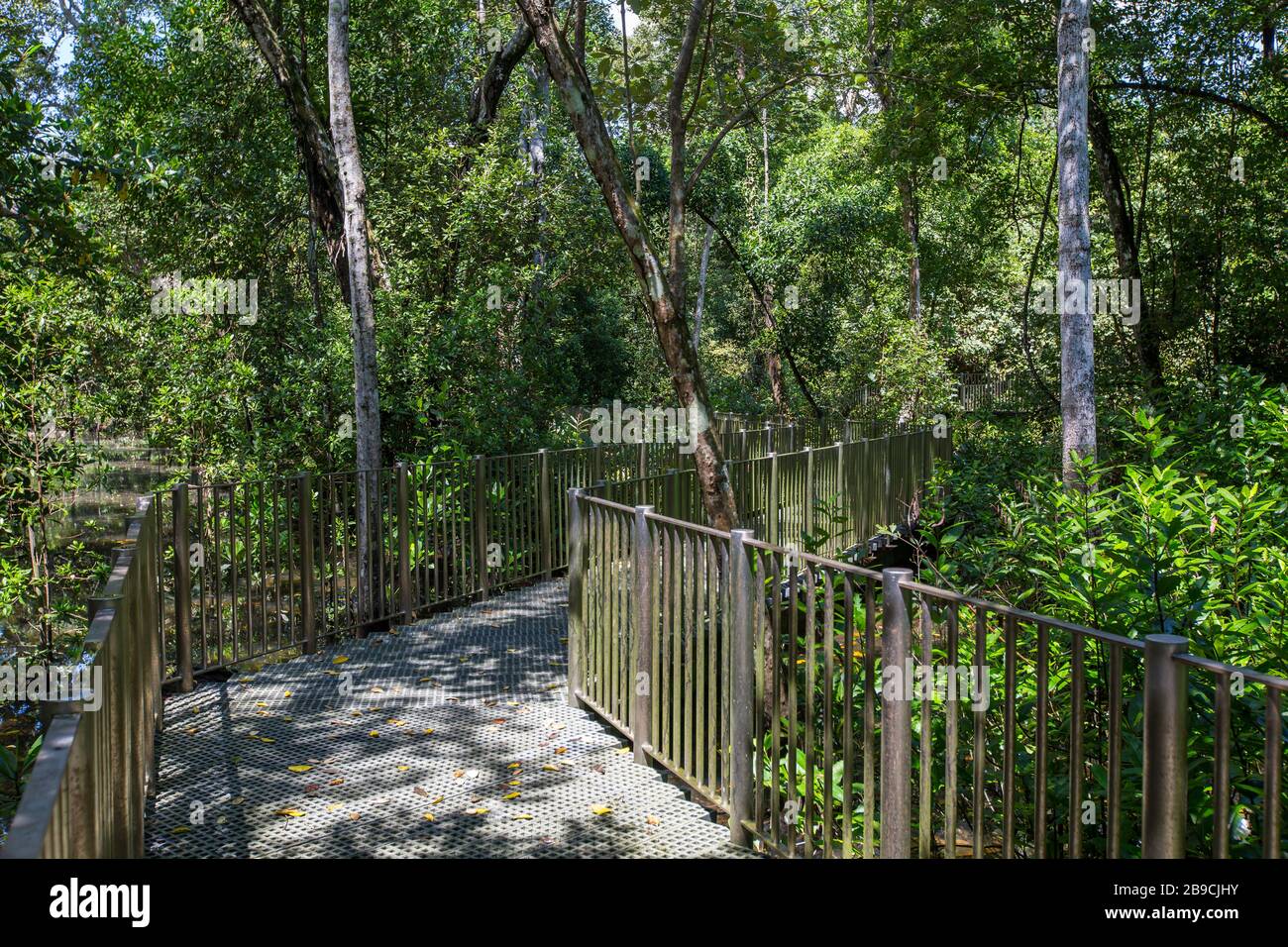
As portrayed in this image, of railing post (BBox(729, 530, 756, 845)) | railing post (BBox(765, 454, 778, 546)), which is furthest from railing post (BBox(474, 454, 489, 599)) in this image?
railing post (BBox(729, 530, 756, 845))

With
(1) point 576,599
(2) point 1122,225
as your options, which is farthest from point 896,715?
(2) point 1122,225

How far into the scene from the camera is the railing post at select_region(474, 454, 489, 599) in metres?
9.57

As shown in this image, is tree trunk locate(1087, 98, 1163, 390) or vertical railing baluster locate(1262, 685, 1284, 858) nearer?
vertical railing baluster locate(1262, 685, 1284, 858)

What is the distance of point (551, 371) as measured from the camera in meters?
18.6

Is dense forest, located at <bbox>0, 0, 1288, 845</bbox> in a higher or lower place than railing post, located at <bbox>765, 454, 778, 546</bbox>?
higher

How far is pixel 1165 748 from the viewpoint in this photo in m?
2.54

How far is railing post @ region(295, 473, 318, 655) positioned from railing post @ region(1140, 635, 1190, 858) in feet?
20.9

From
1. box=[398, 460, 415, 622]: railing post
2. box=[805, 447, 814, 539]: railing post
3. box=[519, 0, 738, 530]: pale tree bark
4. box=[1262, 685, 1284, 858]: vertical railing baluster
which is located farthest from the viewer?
box=[805, 447, 814, 539]: railing post

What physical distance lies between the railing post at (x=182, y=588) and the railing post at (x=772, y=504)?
5.41 metres

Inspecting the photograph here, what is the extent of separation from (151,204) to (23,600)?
9.10m

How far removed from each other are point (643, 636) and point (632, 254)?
8.32ft

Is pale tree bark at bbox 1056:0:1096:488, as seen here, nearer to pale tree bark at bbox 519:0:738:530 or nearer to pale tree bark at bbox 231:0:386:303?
pale tree bark at bbox 519:0:738:530
